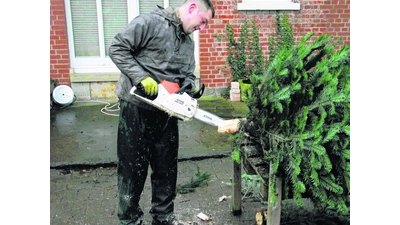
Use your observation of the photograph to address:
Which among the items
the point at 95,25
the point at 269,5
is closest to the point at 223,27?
the point at 269,5

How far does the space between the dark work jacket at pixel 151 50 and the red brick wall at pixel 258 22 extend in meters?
4.78

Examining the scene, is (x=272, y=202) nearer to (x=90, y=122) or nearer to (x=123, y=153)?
(x=123, y=153)

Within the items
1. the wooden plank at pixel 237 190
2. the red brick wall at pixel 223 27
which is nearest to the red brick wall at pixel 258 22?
the red brick wall at pixel 223 27

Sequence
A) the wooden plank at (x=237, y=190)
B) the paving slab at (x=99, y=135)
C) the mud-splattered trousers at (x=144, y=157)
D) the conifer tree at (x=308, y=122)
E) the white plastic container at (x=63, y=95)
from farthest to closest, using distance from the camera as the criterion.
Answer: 1. the white plastic container at (x=63, y=95)
2. the paving slab at (x=99, y=135)
3. the wooden plank at (x=237, y=190)
4. the mud-splattered trousers at (x=144, y=157)
5. the conifer tree at (x=308, y=122)

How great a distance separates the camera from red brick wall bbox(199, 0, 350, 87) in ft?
26.1

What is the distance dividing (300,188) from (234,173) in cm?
101

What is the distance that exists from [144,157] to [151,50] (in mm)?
829

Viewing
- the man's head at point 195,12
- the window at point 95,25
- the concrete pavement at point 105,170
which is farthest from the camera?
the window at point 95,25

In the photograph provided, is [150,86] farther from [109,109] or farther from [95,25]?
[95,25]

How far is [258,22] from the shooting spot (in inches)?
320

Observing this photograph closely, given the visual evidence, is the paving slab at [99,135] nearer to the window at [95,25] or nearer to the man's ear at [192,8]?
the window at [95,25]

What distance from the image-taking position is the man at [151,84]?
301 centimetres

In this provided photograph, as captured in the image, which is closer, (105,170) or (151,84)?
(151,84)

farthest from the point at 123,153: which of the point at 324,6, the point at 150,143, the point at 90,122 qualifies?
the point at 324,6
